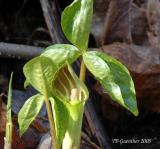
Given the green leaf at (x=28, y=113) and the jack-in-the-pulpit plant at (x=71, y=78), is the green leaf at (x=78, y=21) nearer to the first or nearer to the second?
the jack-in-the-pulpit plant at (x=71, y=78)

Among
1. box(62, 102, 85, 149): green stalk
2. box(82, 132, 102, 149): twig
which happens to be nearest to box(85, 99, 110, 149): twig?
box(82, 132, 102, 149): twig

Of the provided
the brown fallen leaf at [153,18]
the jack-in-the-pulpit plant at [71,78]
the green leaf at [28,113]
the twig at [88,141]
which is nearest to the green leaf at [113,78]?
the jack-in-the-pulpit plant at [71,78]

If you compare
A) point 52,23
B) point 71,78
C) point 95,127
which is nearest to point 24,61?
point 52,23

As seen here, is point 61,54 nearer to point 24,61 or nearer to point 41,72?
point 41,72

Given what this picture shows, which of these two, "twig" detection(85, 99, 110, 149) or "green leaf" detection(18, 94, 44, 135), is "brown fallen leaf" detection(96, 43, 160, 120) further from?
"green leaf" detection(18, 94, 44, 135)

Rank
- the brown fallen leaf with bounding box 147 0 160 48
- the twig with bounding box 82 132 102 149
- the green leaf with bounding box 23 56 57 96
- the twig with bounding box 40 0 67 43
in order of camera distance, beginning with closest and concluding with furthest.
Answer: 1. the green leaf with bounding box 23 56 57 96
2. the twig with bounding box 82 132 102 149
3. the twig with bounding box 40 0 67 43
4. the brown fallen leaf with bounding box 147 0 160 48

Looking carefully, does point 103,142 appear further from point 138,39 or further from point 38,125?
point 138,39
